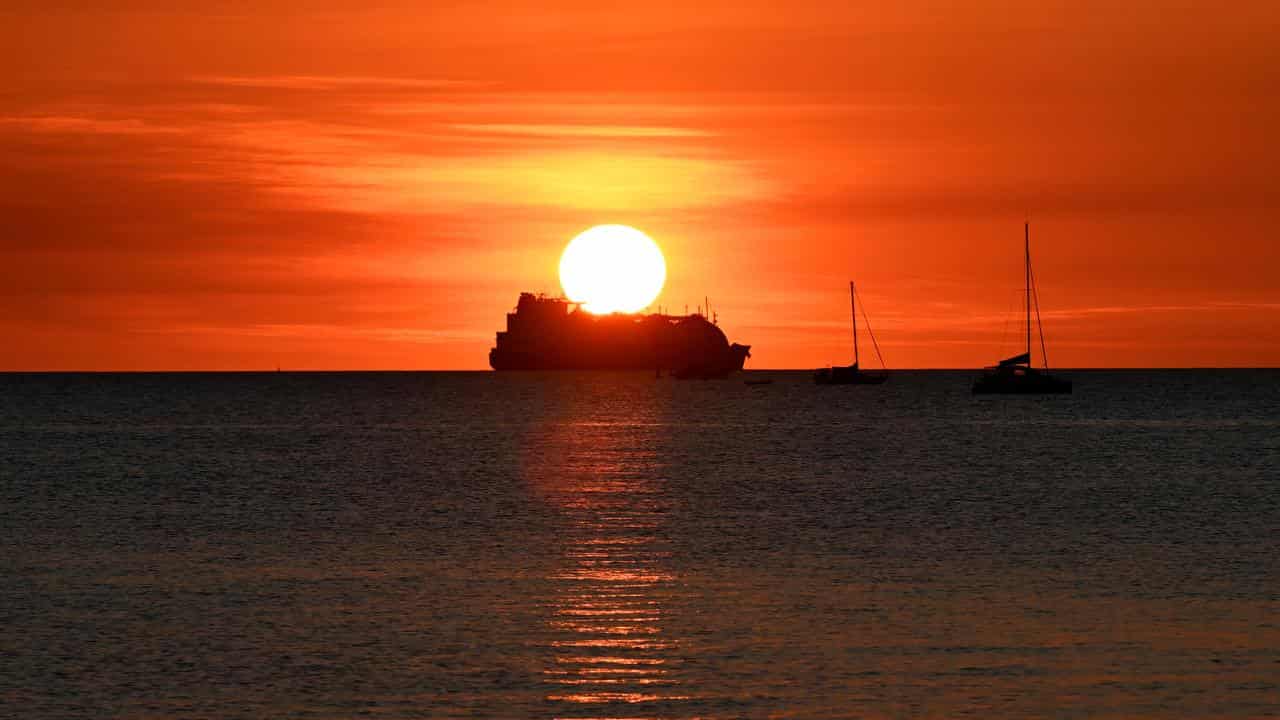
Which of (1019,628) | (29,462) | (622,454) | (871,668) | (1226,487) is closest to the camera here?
(871,668)

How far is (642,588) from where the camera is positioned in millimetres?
32406

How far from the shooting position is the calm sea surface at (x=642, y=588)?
22.4 m

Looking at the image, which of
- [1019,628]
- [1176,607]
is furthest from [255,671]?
[1176,607]

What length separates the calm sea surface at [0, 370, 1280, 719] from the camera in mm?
22391

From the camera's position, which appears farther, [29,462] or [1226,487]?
[29,462]

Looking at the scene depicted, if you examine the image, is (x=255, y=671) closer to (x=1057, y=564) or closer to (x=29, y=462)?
(x=1057, y=564)

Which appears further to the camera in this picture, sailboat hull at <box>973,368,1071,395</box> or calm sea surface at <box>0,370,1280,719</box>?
sailboat hull at <box>973,368,1071,395</box>

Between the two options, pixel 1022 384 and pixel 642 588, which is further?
pixel 1022 384

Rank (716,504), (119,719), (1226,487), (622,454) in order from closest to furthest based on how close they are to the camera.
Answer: (119,719), (716,504), (1226,487), (622,454)

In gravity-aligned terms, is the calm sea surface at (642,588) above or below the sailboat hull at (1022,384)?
below

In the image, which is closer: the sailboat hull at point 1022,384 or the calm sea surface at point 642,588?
the calm sea surface at point 642,588

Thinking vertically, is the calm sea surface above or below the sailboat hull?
below

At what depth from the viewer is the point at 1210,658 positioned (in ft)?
79.2

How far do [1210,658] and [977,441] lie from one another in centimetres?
7922
